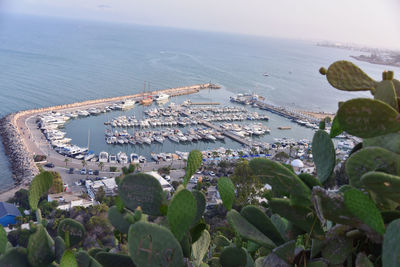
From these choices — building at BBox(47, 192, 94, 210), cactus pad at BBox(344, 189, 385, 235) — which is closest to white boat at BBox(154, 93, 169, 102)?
Answer: building at BBox(47, 192, 94, 210)

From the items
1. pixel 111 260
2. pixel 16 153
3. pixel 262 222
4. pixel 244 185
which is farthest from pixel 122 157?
pixel 262 222

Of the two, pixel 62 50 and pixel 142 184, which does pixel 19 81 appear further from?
pixel 142 184

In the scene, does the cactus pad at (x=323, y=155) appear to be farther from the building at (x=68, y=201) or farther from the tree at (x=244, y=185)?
the building at (x=68, y=201)

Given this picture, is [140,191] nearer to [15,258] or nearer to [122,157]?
[15,258]

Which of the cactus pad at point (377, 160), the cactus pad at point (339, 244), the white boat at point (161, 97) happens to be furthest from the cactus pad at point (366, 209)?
the white boat at point (161, 97)

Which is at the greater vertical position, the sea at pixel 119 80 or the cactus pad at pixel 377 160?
the cactus pad at pixel 377 160

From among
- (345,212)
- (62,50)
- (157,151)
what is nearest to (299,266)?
(345,212)
